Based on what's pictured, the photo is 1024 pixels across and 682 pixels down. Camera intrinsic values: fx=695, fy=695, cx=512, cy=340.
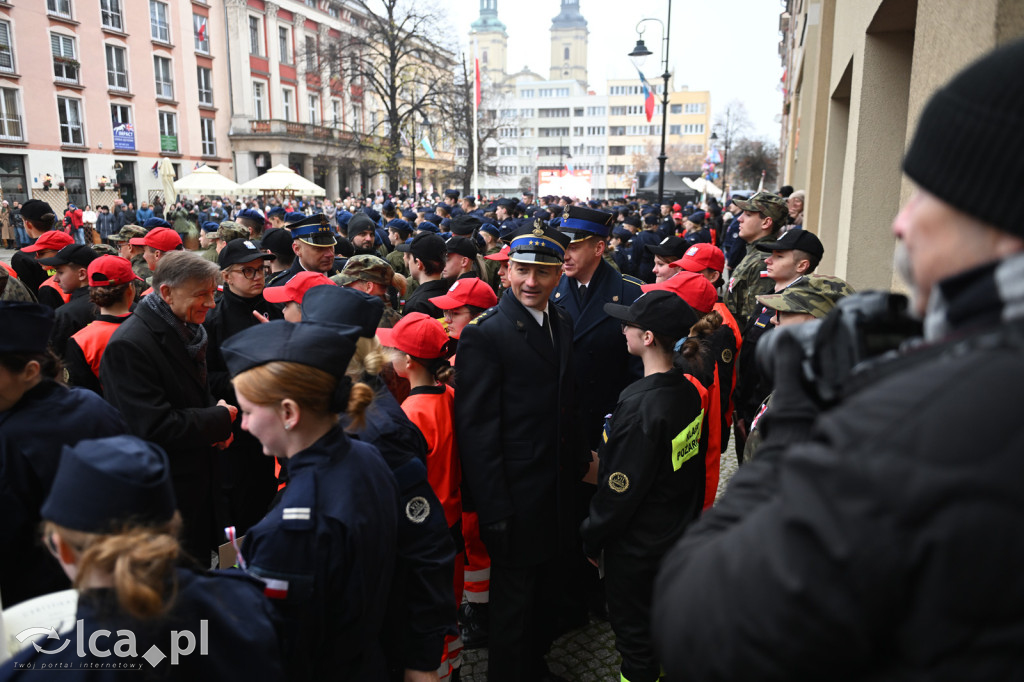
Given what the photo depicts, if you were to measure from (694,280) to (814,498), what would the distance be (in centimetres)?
410

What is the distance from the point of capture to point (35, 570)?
2.50m

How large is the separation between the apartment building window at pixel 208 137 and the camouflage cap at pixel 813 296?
165 ft

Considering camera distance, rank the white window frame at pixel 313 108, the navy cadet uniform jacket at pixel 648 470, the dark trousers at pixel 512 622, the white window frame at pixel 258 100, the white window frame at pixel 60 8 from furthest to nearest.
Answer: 1. the white window frame at pixel 313 108
2. the white window frame at pixel 258 100
3. the white window frame at pixel 60 8
4. the dark trousers at pixel 512 622
5. the navy cadet uniform jacket at pixel 648 470

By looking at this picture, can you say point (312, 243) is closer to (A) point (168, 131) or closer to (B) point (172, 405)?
(B) point (172, 405)

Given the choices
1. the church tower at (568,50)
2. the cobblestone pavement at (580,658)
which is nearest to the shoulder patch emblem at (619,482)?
the cobblestone pavement at (580,658)

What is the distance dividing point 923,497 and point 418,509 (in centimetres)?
196

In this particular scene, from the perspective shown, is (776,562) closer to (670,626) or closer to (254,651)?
(670,626)

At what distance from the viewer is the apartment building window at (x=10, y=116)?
33.5m

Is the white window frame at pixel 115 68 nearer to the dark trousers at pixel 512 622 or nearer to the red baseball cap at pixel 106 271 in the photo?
the red baseball cap at pixel 106 271

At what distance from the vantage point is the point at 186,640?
165 centimetres

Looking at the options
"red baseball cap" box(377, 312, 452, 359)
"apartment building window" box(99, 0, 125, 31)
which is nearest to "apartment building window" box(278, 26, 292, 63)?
"apartment building window" box(99, 0, 125, 31)

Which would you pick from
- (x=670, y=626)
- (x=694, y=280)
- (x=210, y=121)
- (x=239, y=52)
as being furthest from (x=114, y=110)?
(x=670, y=626)

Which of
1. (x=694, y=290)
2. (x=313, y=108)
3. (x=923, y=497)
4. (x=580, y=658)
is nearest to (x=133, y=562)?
(x=923, y=497)

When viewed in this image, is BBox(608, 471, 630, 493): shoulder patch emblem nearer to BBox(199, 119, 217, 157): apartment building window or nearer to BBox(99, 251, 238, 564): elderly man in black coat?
BBox(99, 251, 238, 564): elderly man in black coat
